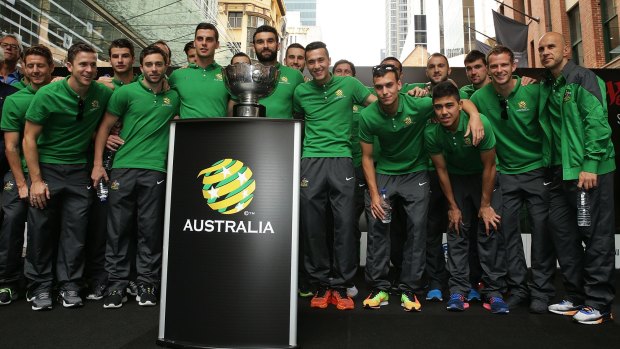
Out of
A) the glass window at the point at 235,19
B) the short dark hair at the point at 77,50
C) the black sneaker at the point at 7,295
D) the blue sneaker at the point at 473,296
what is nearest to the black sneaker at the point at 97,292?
the black sneaker at the point at 7,295

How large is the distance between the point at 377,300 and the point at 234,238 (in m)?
1.43

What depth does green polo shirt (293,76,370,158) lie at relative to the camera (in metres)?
3.14

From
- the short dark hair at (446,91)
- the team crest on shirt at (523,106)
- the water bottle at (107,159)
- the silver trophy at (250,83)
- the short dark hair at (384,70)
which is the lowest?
the water bottle at (107,159)

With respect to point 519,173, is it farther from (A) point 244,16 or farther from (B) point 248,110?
(A) point 244,16

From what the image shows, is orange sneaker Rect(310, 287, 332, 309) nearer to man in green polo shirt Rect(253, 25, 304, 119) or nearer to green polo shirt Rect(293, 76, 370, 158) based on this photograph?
green polo shirt Rect(293, 76, 370, 158)

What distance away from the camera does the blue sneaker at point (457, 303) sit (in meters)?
2.90

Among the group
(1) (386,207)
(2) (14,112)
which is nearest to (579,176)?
(1) (386,207)

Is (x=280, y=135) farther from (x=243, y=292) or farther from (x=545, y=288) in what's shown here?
(x=545, y=288)

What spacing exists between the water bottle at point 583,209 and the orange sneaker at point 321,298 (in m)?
1.77

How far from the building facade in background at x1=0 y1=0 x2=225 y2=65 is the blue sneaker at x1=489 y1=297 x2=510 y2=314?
30.0 feet

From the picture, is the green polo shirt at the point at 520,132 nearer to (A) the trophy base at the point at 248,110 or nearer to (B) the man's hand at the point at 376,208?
(B) the man's hand at the point at 376,208

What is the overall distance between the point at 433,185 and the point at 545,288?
43.5 inches

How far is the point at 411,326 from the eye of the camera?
8.30 ft

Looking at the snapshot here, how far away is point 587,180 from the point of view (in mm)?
2738
